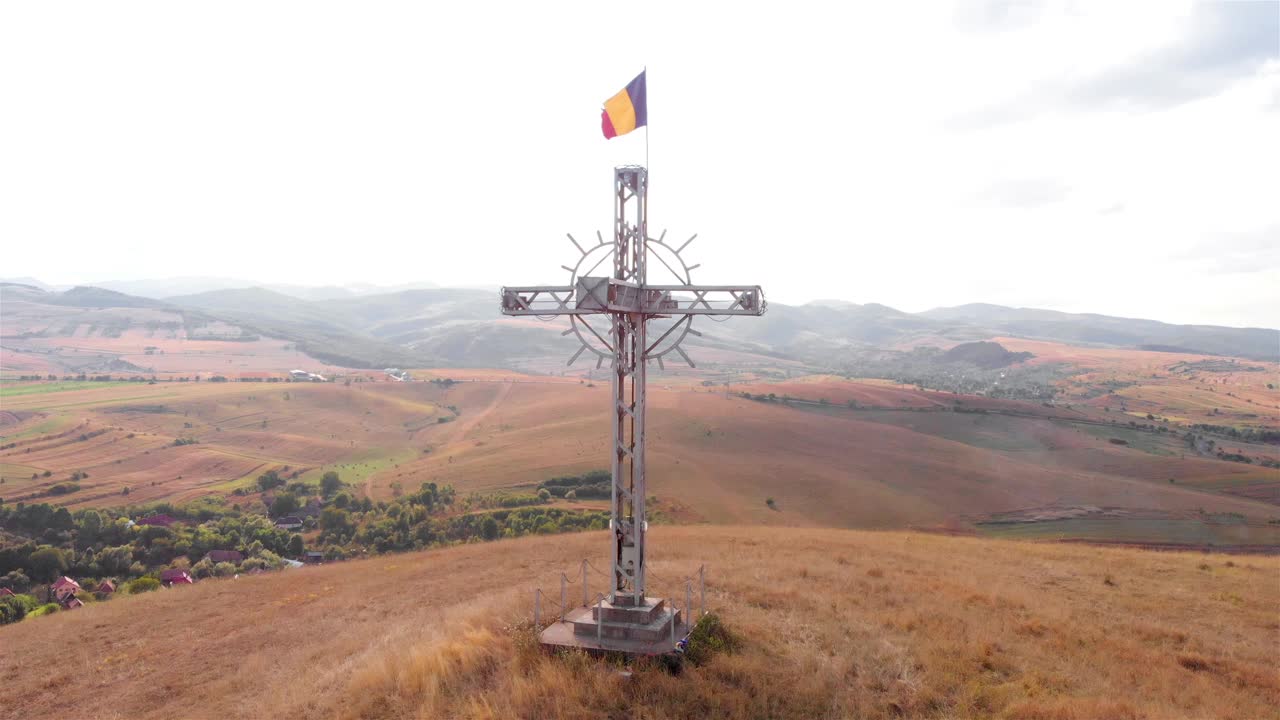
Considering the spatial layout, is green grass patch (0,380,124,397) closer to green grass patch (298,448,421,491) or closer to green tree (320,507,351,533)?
green grass patch (298,448,421,491)

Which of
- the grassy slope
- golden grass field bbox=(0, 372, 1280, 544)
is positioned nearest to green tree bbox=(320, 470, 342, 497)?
golden grass field bbox=(0, 372, 1280, 544)

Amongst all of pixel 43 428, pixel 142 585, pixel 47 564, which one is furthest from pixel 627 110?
pixel 43 428

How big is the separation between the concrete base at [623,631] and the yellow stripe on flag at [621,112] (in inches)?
325

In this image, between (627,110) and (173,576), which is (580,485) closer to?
(173,576)

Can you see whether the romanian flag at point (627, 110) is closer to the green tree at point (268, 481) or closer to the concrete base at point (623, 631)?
the concrete base at point (623, 631)

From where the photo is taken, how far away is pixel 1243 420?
89062mm

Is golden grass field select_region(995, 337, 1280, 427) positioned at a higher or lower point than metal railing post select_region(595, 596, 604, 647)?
lower

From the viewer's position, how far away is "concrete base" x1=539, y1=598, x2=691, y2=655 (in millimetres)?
10953

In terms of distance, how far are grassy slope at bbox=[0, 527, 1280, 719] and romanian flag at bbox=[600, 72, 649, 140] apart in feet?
29.5

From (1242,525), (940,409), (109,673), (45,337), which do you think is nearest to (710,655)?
(109,673)

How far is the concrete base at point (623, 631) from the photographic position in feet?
35.9

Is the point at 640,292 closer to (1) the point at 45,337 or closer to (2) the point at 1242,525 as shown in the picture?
(2) the point at 1242,525

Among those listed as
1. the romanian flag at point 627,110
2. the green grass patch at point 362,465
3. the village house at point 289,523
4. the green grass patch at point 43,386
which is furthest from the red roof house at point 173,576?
the green grass patch at point 43,386

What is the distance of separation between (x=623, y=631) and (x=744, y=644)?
7.14ft
